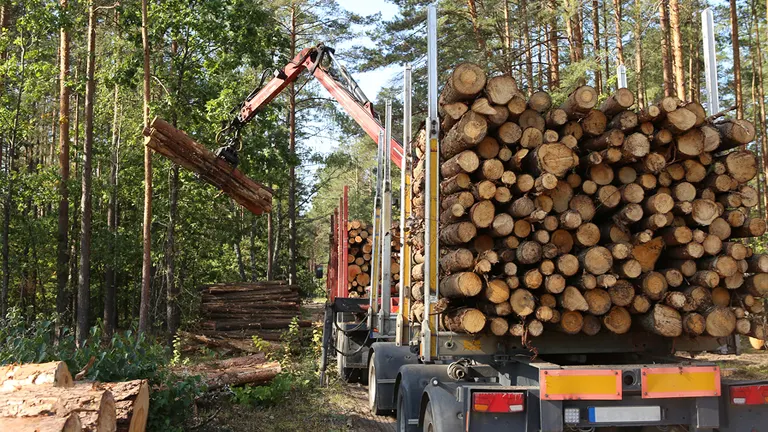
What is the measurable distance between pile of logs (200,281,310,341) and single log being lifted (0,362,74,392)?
10871mm

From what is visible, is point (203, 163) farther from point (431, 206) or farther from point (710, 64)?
point (710, 64)

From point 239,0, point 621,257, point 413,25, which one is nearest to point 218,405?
point 621,257

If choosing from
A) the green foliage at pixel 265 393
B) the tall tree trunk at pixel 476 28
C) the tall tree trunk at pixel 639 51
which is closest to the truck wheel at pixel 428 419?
the green foliage at pixel 265 393

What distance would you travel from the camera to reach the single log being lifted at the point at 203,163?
11.1 metres

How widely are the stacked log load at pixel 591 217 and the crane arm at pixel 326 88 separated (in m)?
5.39

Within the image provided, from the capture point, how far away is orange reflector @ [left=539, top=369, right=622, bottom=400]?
4523mm

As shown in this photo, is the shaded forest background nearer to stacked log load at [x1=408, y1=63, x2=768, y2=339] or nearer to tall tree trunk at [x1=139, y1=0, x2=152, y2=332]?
tall tree trunk at [x1=139, y1=0, x2=152, y2=332]

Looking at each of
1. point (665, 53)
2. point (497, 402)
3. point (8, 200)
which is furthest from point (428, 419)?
→ point (8, 200)

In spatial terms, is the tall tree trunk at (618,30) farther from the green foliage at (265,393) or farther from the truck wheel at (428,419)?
the truck wheel at (428,419)

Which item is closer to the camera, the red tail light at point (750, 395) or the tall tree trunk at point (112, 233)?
the red tail light at point (750, 395)

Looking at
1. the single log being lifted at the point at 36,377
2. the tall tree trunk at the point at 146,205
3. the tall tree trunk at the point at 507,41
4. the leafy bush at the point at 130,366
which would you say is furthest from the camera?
the tall tree trunk at the point at 507,41

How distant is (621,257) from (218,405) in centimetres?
503

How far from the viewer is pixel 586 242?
5.12 m

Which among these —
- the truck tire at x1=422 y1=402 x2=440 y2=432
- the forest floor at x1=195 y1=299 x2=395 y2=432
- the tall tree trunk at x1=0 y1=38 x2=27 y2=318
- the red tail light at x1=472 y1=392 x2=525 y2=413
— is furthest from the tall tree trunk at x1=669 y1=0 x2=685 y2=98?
the tall tree trunk at x1=0 y1=38 x2=27 y2=318
